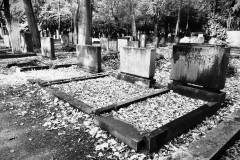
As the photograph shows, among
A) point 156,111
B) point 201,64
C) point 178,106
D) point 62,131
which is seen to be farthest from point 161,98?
point 62,131

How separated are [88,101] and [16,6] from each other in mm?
Result: 34879

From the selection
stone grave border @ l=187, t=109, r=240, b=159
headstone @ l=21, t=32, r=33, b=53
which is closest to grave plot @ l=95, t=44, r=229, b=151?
stone grave border @ l=187, t=109, r=240, b=159

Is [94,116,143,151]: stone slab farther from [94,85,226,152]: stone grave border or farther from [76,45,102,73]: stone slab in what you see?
[76,45,102,73]: stone slab

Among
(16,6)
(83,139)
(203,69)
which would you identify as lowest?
(83,139)

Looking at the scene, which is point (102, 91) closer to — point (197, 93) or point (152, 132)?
point (197, 93)

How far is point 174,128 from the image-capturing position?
134 inches

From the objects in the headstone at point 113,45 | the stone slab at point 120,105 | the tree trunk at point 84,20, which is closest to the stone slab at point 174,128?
the stone slab at point 120,105

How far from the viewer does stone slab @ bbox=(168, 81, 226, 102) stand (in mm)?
4883

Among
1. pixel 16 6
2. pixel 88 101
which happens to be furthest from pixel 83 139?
pixel 16 6

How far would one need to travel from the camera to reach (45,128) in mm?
3754

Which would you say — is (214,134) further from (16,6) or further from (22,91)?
(16,6)

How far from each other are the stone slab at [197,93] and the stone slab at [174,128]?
443mm

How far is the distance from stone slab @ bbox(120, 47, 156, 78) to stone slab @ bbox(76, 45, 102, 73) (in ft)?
4.91

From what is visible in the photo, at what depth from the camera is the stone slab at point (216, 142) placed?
279 centimetres
